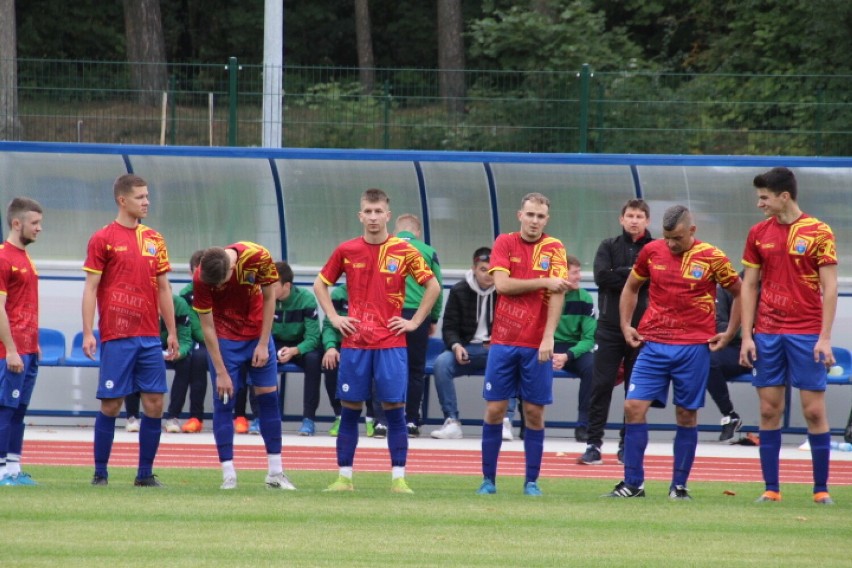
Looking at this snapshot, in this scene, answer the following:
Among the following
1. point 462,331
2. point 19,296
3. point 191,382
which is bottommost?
point 191,382

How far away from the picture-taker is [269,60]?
17.0 metres

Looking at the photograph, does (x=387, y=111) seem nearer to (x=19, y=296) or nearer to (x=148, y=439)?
(x=19, y=296)

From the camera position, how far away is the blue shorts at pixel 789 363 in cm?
834

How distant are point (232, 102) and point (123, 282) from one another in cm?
737

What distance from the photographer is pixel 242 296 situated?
339 inches

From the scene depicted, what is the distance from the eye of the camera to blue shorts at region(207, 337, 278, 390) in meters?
8.62

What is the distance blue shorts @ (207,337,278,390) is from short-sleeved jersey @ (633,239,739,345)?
93.8 inches

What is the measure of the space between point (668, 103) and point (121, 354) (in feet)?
32.0

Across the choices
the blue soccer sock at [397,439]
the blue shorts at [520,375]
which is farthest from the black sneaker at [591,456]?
the blue soccer sock at [397,439]

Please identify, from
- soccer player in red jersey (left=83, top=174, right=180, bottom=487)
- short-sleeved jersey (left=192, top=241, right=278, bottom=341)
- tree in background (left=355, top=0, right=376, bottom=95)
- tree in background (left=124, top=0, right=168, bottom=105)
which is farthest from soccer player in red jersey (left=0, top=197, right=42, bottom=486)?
tree in background (left=355, top=0, right=376, bottom=95)

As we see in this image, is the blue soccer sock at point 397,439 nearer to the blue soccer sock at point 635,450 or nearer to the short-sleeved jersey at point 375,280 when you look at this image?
the short-sleeved jersey at point 375,280

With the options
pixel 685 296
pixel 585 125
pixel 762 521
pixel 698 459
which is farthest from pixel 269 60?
pixel 762 521

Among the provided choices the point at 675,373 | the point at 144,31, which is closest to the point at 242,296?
the point at 675,373

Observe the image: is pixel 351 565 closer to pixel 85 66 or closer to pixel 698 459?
pixel 698 459
